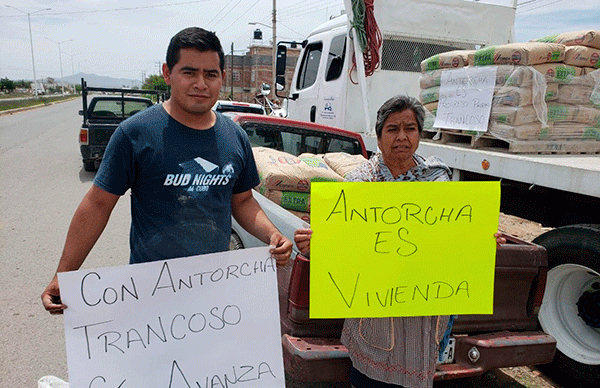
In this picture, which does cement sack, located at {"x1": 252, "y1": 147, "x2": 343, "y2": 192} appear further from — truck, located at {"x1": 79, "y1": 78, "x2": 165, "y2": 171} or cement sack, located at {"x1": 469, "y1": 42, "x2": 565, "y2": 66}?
truck, located at {"x1": 79, "y1": 78, "x2": 165, "y2": 171}

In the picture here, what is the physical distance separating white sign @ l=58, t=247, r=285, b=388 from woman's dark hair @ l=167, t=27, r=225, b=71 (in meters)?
0.80

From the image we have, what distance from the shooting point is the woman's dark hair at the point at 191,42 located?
1767mm

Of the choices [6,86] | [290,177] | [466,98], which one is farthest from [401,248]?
[6,86]

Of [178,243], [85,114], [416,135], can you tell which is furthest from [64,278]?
[85,114]

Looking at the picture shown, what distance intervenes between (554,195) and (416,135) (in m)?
1.85

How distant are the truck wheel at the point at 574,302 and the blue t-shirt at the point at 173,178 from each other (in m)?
2.27

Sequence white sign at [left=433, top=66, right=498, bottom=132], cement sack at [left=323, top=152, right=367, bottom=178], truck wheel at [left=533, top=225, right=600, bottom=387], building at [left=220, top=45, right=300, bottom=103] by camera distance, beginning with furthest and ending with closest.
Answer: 1. building at [left=220, top=45, right=300, bottom=103]
2. cement sack at [left=323, top=152, right=367, bottom=178]
3. white sign at [left=433, top=66, right=498, bottom=132]
4. truck wheel at [left=533, top=225, right=600, bottom=387]

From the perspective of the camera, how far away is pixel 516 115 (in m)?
3.56

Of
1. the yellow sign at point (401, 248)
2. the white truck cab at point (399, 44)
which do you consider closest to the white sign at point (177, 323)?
the yellow sign at point (401, 248)

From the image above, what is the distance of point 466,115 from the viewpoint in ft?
13.3

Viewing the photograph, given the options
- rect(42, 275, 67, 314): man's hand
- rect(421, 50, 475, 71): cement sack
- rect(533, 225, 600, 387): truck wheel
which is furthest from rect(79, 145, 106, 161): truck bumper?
rect(533, 225, 600, 387): truck wheel

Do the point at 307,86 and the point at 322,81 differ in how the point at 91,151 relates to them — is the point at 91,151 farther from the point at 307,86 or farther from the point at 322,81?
the point at 322,81

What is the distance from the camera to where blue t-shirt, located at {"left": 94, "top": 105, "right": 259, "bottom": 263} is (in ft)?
5.72

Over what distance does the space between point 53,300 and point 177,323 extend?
1.52 ft
